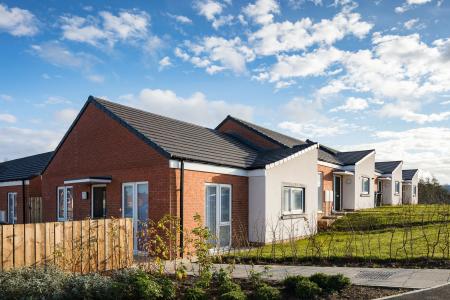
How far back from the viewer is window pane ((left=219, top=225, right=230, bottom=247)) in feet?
50.8

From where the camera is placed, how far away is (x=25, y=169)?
82.9 ft

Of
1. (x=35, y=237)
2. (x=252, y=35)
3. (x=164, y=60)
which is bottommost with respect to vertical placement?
(x=35, y=237)

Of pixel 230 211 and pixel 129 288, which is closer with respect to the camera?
pixel 129 288

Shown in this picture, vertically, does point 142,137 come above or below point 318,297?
above

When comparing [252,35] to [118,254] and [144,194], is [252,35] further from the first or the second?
[118,254]

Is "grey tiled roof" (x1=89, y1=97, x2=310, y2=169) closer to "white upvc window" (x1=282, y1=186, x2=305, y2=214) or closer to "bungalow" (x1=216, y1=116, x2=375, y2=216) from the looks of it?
"white upvc window" (x1=282, y1=186, x2=305, y2=214)

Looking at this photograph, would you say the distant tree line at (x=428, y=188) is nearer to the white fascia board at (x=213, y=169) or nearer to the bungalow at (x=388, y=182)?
the bungalow at (x=388, y=182)

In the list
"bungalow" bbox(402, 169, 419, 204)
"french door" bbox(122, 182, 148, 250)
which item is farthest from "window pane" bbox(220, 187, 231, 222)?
"bungalow" bbox(402, 169, 419, 204)

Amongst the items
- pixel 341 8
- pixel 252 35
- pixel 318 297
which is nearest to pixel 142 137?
pixel 252 35

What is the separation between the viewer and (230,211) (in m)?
15.9

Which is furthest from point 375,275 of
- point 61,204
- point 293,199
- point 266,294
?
point 61,204

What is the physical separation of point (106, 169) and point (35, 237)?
22.5 feet

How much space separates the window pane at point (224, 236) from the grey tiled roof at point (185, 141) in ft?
7.91

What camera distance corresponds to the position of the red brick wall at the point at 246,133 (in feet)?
68.1
